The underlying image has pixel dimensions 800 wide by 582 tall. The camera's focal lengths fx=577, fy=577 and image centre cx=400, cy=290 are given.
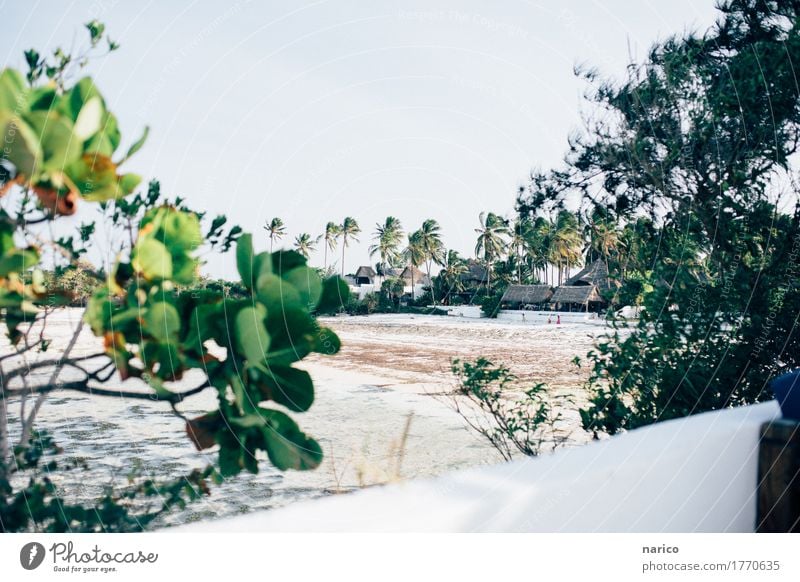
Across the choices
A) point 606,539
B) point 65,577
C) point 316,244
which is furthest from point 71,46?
point 606,539

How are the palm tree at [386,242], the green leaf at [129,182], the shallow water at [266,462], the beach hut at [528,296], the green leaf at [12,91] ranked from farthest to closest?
the beach hut at [528,296] < the shallow water at [266,462] < the palm tree at [386,242] < the green leaf at [129,182] < the green leaf at [12,91]

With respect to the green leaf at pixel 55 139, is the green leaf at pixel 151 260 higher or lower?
lower

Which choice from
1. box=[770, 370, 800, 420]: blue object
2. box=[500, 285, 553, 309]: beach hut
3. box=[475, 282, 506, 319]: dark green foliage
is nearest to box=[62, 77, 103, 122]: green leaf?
box=[770, 370, 800, 420]: blue object

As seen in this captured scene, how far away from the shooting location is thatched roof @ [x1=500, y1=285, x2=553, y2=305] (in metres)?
24.5

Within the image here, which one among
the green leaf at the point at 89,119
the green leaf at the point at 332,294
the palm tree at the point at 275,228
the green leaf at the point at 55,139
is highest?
the green leaf at the point at 89,119

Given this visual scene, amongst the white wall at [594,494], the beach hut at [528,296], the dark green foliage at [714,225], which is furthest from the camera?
the beach hut at [528,296]

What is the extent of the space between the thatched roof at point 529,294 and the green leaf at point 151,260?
24.0 meters

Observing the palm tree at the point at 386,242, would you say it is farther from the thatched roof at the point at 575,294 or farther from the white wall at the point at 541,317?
the thatched roof at the point at 575,294

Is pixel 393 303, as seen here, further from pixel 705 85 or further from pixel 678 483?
pixel 678 483

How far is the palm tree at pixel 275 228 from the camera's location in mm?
1141

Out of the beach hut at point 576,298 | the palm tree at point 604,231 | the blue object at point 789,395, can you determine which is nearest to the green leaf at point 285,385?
the blue object at point 789,395

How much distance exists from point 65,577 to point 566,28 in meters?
1.94

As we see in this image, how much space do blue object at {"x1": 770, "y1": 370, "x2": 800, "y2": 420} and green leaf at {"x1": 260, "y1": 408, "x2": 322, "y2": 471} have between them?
128 centimetres

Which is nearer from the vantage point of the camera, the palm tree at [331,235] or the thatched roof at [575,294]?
the palm tree at [331,235]
